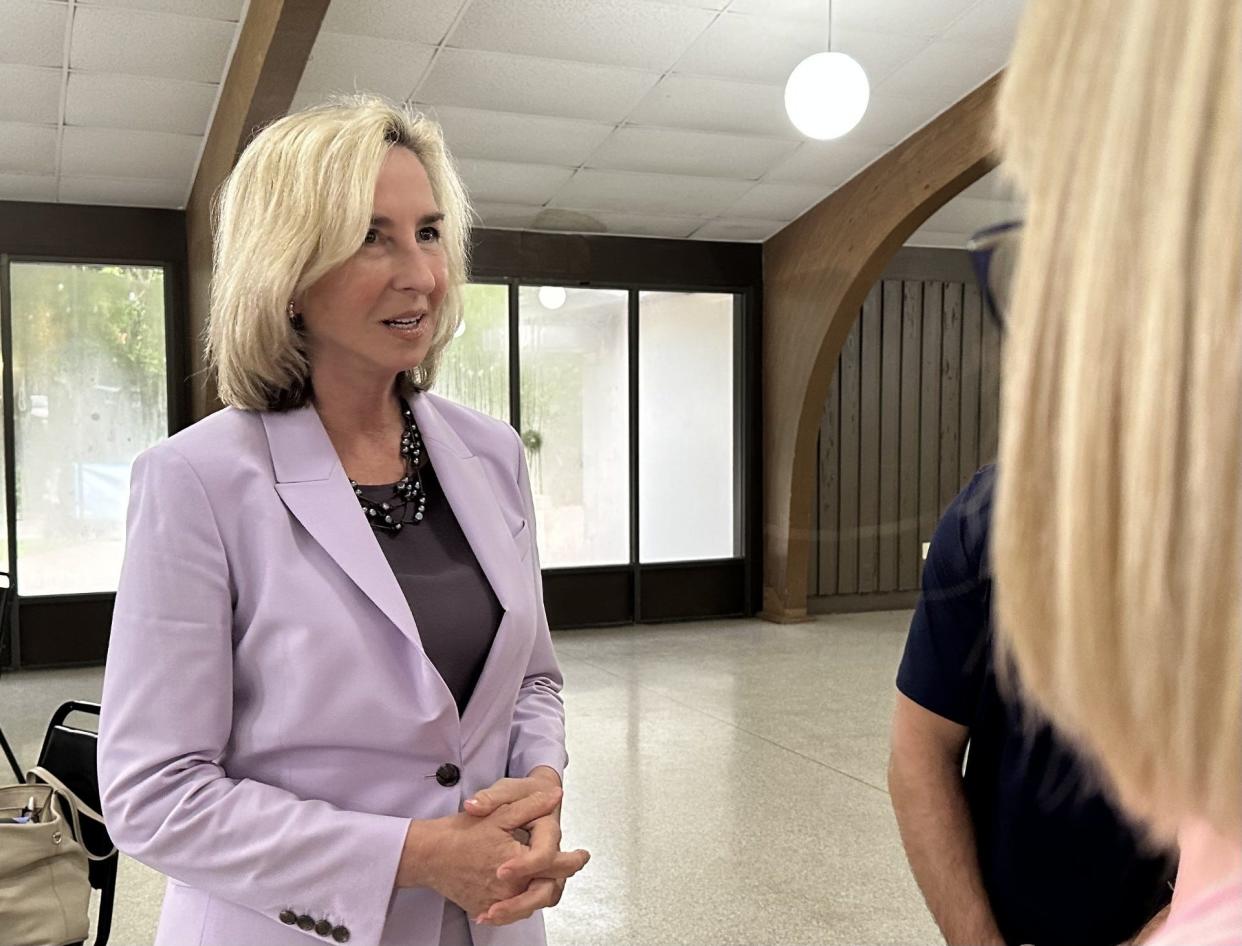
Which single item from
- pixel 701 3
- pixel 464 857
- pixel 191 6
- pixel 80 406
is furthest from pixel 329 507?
pixel 80 406

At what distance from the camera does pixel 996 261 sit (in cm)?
54

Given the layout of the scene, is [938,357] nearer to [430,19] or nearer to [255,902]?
[430,19]

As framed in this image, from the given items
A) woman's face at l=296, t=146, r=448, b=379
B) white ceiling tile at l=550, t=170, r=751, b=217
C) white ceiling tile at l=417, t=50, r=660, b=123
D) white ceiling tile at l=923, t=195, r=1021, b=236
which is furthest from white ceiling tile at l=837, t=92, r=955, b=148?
woman's face at l=296, t=146, r=448, b=379

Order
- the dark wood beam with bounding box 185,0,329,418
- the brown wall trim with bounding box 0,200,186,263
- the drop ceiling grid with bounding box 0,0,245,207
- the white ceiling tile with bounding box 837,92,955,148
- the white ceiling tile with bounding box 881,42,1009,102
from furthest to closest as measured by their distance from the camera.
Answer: the brown wall trim with bounding box 0,200,186,263 → the white ceiling tile with bounding box 837,92,955,148 → the white ceiling tile with bounding box 881,42,1009,102 → the drop ceiling grid with bounding box 0,0,245,207 → the dark wood beam with bounding box 185,0,329,418

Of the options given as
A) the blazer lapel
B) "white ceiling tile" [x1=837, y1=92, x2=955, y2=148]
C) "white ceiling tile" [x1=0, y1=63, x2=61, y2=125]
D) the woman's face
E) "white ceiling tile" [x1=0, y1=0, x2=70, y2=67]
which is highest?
"white ceiling tile" [x1=837, y1=92, x2=955, y2=148]

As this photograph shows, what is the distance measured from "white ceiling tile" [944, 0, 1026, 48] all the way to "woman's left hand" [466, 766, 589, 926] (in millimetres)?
5571

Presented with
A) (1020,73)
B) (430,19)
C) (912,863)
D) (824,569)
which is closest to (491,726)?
(912,863)

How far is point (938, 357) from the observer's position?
9.87 meters

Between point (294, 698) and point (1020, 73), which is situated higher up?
point (1020, 73)

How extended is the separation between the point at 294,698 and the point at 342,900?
0.24 meters

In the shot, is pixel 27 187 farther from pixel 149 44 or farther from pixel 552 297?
pixel 552 297

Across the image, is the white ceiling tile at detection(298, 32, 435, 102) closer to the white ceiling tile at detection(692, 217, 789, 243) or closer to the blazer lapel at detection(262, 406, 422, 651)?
the white ceiling tile at detection(692, 217, 789, 243)

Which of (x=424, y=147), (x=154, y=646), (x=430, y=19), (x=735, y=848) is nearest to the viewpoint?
(x=154, y=646)

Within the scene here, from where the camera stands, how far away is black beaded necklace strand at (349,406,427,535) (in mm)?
1528
